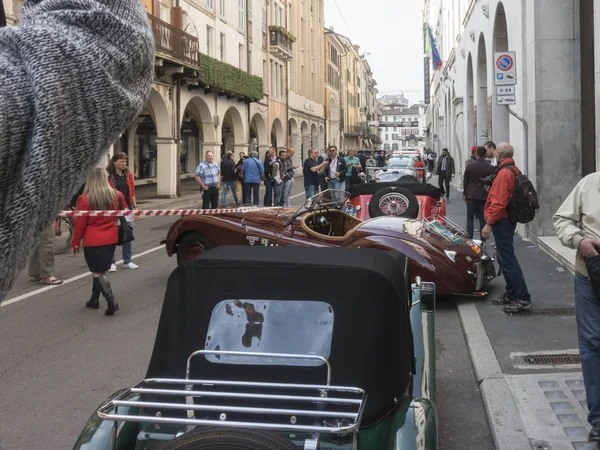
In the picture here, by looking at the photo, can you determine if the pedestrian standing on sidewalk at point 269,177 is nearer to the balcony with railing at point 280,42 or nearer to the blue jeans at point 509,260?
the blue jeans at point 509,260

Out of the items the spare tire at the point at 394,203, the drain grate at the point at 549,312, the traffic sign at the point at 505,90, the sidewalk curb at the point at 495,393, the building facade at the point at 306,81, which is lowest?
the sidewalk curb at the point at 495,393

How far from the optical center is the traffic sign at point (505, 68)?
12102 mm

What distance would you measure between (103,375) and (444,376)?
2.91m

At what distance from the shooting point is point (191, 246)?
32.4 feet

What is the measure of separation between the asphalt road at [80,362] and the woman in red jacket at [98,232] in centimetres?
49

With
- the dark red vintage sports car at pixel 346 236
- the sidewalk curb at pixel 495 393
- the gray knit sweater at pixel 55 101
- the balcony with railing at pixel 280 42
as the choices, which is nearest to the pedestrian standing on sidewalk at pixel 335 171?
the dark red vintage sports car at pixel 346 236

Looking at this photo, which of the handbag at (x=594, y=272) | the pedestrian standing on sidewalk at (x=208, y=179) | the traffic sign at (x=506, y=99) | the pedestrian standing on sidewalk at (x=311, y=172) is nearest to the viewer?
the handbag at (x=594, y=272)

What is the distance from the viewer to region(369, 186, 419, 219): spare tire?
38.3ft

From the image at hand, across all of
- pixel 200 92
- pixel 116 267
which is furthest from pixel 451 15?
pixel 116 267

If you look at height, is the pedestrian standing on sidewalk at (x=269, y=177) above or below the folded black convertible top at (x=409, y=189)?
above

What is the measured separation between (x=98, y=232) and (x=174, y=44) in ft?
62.1

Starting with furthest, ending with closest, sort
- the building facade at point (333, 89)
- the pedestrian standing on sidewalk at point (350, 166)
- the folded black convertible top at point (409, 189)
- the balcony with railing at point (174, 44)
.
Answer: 1. the building facade at point (333, 89)
2. the balcony with railing at point (174, 44)
3. the pedestrian standing on sidewalk at point (350, 166)
4. the folded black convertible top at point (409, 189)

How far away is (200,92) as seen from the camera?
30484 mm

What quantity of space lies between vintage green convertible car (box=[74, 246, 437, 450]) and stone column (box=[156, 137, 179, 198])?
77.6 ft
